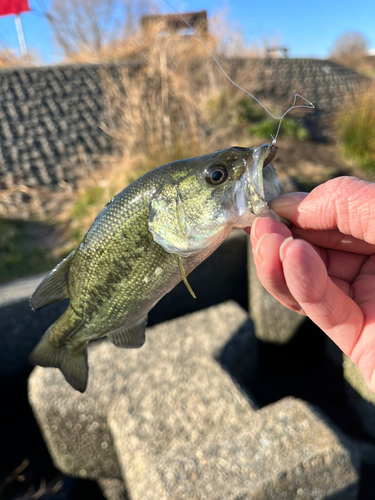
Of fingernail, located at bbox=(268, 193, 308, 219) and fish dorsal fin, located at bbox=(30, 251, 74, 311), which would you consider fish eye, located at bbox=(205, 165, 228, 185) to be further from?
fish dorsal fin, located at bbox=(30, 251, 74, 311)

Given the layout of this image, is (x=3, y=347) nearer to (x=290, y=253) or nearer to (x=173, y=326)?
(x=173, y=326)

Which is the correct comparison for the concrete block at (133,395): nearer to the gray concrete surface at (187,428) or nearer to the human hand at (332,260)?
the gray concrete surface at (187,428)

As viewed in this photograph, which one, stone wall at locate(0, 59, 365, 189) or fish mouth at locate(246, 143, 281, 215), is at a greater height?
fish mouth at locate(246, 143, 281, 215)

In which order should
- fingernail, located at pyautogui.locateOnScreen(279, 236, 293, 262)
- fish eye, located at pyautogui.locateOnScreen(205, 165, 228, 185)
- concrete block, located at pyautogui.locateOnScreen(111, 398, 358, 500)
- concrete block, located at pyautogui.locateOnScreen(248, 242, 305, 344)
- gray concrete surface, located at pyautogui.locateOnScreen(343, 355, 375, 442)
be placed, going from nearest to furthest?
fingernail, located at pyautogui.locateOnScreen(279, 236, 293, 262), fish eye, located at pyautogui.locateOnScreen(205, 165, 228, 185), concrete block, located at pyautogui.locateOnScreen(111, 398, 358, 500), gray concrete surface, located at pyautogui.locateOnScreen(343, 355, 375, 442), concrete block, located at pyautogui.locateOnScreen(248, 242, 305, 344)

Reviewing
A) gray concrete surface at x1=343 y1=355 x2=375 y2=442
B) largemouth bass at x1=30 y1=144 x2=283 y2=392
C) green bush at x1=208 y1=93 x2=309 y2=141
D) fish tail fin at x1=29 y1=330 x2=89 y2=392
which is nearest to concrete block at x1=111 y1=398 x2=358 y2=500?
gray concrete surface at x1=343 y1=355 x2=375 y2=442

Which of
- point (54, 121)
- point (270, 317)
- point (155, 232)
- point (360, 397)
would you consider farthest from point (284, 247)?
point (54, 121)

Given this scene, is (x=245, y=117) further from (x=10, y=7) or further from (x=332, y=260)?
(x=332, y=260)
